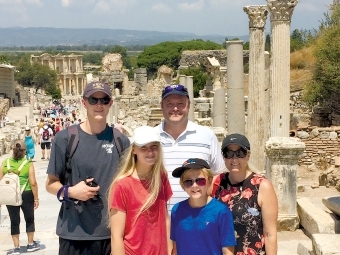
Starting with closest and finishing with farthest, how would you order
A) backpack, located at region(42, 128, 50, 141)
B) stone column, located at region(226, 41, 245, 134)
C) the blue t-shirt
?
the blue t-shirt, stone column, located at region(226, 41, 245, 134), backpack, located at region(42, 128, 50, 141)

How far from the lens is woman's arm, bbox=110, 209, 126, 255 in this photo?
3.53 metres

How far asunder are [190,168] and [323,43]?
23.0 m

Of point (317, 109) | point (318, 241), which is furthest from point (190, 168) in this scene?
point (317, 109)

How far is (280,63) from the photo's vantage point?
10695 mm

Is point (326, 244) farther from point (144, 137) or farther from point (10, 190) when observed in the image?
point (10, 190)

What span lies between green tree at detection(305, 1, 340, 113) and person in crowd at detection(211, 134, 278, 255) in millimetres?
20732

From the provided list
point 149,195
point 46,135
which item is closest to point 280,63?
point 149,195

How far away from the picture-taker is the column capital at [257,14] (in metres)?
12.3

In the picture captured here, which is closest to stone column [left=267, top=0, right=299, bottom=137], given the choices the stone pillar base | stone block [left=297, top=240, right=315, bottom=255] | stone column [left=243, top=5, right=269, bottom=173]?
stone column [left=243, top=5, right=269, bottom=173]

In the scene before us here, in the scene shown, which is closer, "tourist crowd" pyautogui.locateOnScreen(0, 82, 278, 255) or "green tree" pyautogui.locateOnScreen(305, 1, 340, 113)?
"tourist crowd" pyautogui.locateOnScreen(0, 82, 278, 255)

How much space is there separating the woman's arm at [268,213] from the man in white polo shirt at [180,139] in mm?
668

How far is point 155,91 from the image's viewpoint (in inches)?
1896

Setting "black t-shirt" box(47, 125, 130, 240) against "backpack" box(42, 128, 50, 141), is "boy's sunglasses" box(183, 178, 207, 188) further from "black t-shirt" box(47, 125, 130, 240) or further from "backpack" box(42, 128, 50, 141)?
"backpack" box(42, 128, 50, 141)

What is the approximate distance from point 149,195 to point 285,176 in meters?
4.50
